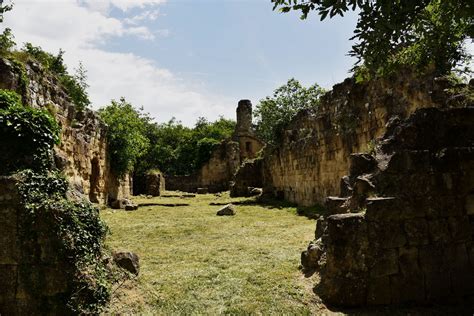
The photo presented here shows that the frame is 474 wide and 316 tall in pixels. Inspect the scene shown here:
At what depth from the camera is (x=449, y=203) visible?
599 cm

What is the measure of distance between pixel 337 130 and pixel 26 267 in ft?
40.3

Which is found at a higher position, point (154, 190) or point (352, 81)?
point (352, 81)

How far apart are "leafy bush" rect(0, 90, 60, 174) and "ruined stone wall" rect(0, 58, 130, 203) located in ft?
1.52

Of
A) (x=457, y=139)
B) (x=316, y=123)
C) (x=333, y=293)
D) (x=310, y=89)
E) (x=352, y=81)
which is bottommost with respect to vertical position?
(x=333, y=293)

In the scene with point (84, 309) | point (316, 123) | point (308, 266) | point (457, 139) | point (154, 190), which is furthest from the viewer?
point (154, 190)

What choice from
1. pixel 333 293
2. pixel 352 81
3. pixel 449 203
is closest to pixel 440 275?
pixel 449 203

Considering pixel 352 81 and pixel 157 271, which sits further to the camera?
pixel 352 81

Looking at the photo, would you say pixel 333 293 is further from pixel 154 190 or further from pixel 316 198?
pixel 154 190

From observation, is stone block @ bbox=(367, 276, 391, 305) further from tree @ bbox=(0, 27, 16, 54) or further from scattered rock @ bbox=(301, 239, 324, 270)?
tree @ bbox=(0, 27, 16, 54)

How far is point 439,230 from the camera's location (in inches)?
232

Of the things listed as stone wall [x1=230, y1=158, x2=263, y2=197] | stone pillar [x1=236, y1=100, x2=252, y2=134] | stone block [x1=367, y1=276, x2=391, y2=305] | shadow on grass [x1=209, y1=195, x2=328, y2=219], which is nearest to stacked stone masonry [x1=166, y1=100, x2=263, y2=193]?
stone pillar [x1=236, y1=100, x2=252, y2=134]

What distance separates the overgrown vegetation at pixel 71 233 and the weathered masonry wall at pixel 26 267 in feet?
0.19

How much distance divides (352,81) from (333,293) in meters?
10.8

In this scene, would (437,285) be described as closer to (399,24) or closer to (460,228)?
(460,228)
